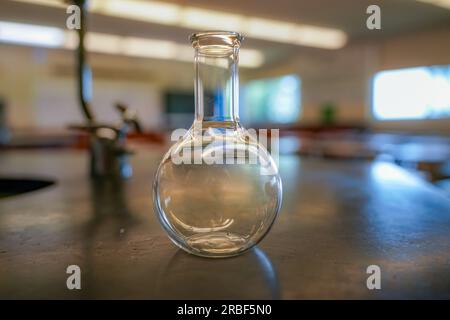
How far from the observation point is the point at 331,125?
22.7 ft

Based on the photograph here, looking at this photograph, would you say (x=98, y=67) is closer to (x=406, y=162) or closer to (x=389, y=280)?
(x=406, y=162)

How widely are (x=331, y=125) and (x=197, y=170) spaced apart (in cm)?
682

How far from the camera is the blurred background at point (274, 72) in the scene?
4035mm

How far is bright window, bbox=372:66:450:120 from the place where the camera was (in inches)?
213

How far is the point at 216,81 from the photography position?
395 millimetres

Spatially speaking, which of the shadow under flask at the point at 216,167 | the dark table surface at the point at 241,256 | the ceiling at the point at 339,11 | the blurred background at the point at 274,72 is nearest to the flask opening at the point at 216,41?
the shadow under flask at the point at 216,167

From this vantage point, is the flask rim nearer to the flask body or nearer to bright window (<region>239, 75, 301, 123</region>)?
the flask body

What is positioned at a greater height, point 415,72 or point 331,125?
point 415,72

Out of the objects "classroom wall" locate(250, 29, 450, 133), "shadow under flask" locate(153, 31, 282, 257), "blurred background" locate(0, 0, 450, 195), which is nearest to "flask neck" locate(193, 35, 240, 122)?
"shadow under flask" locate(153, 31, 282, 257)

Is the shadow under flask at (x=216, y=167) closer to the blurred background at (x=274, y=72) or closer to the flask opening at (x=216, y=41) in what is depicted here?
the flask opening at (x=216, y=41)

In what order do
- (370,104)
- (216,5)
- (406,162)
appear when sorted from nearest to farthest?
(406,162)
(216,5)
(370,104)

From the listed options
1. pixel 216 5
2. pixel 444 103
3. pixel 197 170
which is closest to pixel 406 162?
pixel 216 5
